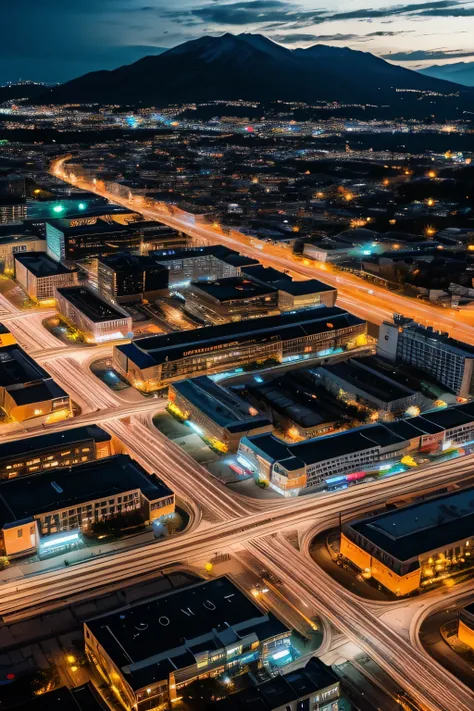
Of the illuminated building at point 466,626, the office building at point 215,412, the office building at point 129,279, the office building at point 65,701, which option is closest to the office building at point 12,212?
the office building at point 129,279

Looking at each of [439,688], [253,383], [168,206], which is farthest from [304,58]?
[439,688]

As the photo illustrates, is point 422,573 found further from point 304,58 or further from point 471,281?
point 304,58

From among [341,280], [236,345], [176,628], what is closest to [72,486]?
[176,628]

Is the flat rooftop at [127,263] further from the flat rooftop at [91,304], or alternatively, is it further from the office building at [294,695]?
the office building at [294,695]

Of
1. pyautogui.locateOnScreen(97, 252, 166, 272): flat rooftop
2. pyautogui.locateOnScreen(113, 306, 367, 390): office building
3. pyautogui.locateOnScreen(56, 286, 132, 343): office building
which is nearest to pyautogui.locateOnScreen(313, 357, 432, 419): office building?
pyautogui.locateOnScreen(113, 306, 367, 390): office building

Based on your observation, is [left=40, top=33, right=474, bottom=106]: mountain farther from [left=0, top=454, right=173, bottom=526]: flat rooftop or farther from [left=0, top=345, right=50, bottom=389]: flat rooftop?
[left=0, top=454, right=173, bottom=526]: flat rooftop
